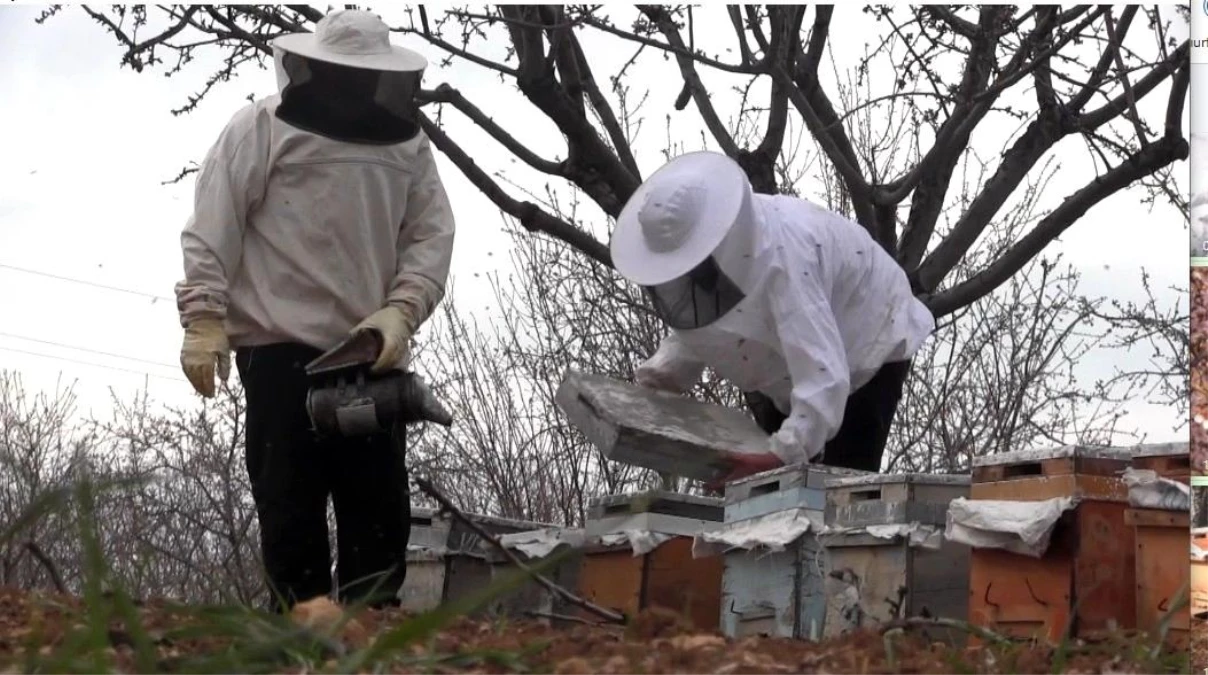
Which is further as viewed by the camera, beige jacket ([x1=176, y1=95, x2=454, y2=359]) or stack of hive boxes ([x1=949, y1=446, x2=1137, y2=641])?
beige jacket ([x1=176, y1=95, x2=454, y2=359])

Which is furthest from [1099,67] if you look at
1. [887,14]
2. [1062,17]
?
[887,14]

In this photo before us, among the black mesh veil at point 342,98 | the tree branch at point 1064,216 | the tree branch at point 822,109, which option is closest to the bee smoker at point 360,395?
the black mesh veil at point 342,98

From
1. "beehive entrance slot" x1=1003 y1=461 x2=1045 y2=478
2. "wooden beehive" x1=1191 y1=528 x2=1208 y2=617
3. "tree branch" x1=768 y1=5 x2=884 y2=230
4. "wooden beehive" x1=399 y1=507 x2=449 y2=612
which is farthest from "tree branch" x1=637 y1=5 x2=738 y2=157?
"wooden beehive" x1=1191 y1=528 x2=1208 y2=617

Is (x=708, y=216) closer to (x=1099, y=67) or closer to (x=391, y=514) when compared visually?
(x=391, y=514)

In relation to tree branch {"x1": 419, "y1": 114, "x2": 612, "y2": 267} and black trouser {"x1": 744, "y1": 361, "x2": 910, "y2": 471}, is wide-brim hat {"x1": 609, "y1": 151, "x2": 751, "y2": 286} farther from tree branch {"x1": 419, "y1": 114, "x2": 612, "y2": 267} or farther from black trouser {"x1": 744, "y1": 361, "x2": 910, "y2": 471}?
tree branch {"x1": 419, "y1": 114, "x2": 612, "y2": 267}

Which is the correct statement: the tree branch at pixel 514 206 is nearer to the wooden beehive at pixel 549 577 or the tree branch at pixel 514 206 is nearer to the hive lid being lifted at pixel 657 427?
the hive lid being lifted at pixel 657 427

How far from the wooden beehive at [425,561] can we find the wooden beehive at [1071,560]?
5.95ft

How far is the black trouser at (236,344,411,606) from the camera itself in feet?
12.2

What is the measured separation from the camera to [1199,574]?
8.21 ft

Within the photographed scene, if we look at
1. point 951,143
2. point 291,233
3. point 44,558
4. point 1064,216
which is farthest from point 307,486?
point 1064,216

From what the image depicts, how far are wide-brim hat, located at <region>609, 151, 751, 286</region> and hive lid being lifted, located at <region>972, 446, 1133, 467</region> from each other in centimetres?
121

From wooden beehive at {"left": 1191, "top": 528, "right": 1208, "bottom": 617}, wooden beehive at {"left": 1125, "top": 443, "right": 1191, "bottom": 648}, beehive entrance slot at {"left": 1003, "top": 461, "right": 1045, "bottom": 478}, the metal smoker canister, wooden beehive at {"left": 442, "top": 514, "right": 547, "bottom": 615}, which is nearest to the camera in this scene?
wooden beehive at {"left": 1191, "top": 528, "right": 1208, "bottom": 617}

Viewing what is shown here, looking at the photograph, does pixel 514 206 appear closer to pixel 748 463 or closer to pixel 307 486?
pixel 748 463

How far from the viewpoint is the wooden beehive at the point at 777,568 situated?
138 inches
